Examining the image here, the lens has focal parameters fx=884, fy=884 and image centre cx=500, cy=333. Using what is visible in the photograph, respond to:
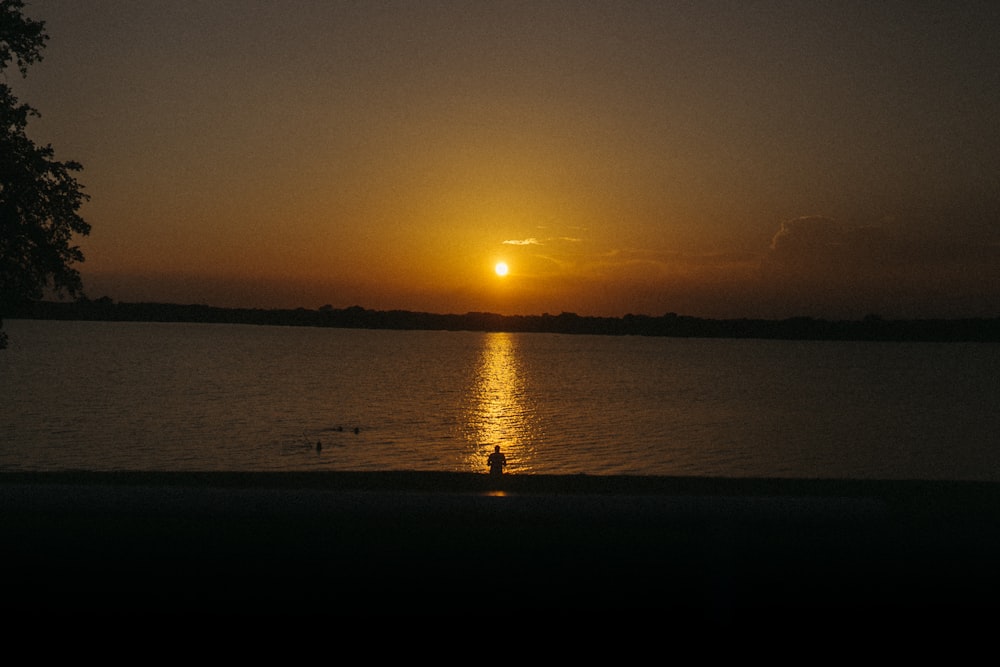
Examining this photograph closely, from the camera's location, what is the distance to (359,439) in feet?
184

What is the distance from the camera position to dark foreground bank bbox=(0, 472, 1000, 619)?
84.2 inches

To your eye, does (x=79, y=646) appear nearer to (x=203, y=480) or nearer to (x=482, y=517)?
(x=482, y=517)

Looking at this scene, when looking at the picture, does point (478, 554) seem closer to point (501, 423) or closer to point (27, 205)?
point (27, 205)

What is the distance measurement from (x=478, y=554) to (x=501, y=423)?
214 ft

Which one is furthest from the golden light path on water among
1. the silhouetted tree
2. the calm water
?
the silhouetted tree

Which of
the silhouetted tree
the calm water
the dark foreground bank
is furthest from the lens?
the calm water

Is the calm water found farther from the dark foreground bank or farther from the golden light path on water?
the dark foreground bank

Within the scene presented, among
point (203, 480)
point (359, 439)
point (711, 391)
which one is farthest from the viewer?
point (711, 391)

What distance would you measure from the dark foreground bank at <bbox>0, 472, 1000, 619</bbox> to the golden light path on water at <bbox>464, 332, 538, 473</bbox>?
124ft

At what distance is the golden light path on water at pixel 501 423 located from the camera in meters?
49.1

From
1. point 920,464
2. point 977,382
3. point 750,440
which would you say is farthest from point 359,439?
point 977,382

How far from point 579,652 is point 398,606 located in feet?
1.46

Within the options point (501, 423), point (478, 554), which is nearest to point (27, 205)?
point (478, 554)

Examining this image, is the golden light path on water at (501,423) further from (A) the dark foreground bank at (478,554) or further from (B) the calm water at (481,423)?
(A) the dark foreground bank at (478,554)
